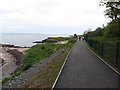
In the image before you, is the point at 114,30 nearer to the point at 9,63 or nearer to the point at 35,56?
the point at 35,56

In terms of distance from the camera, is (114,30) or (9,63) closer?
(114,30)

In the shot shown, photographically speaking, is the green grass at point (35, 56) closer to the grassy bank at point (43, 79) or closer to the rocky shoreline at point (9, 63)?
the rocky shoreline at point (9, 63)

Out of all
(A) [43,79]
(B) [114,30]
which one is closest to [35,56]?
(B) [114,30]

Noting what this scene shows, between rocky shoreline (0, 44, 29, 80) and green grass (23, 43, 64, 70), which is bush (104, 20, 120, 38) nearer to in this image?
green grass (23, 43, 64, 70)

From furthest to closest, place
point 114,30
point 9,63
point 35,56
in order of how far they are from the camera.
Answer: point 35,56
point 9,63
point 114,30

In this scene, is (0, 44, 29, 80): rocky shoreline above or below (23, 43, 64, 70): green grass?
below

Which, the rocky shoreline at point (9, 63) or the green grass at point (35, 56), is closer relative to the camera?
the rocky shoreline at point (9, 63)

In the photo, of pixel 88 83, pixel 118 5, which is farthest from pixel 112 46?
pixel 118 5

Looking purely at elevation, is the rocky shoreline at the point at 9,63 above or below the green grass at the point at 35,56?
below

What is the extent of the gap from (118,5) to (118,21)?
2.67m

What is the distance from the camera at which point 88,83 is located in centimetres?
1494

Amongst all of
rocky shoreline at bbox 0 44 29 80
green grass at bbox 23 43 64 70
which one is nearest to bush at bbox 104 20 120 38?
green grass at bbox 23 43 64 70

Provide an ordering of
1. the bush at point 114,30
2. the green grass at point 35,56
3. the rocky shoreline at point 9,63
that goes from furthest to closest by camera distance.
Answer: the green grass at point 35,56
the bush at point 114,30
the rocky shoreline at point 9,63

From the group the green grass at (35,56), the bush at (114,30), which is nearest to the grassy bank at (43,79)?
the green grass at (35,56)
